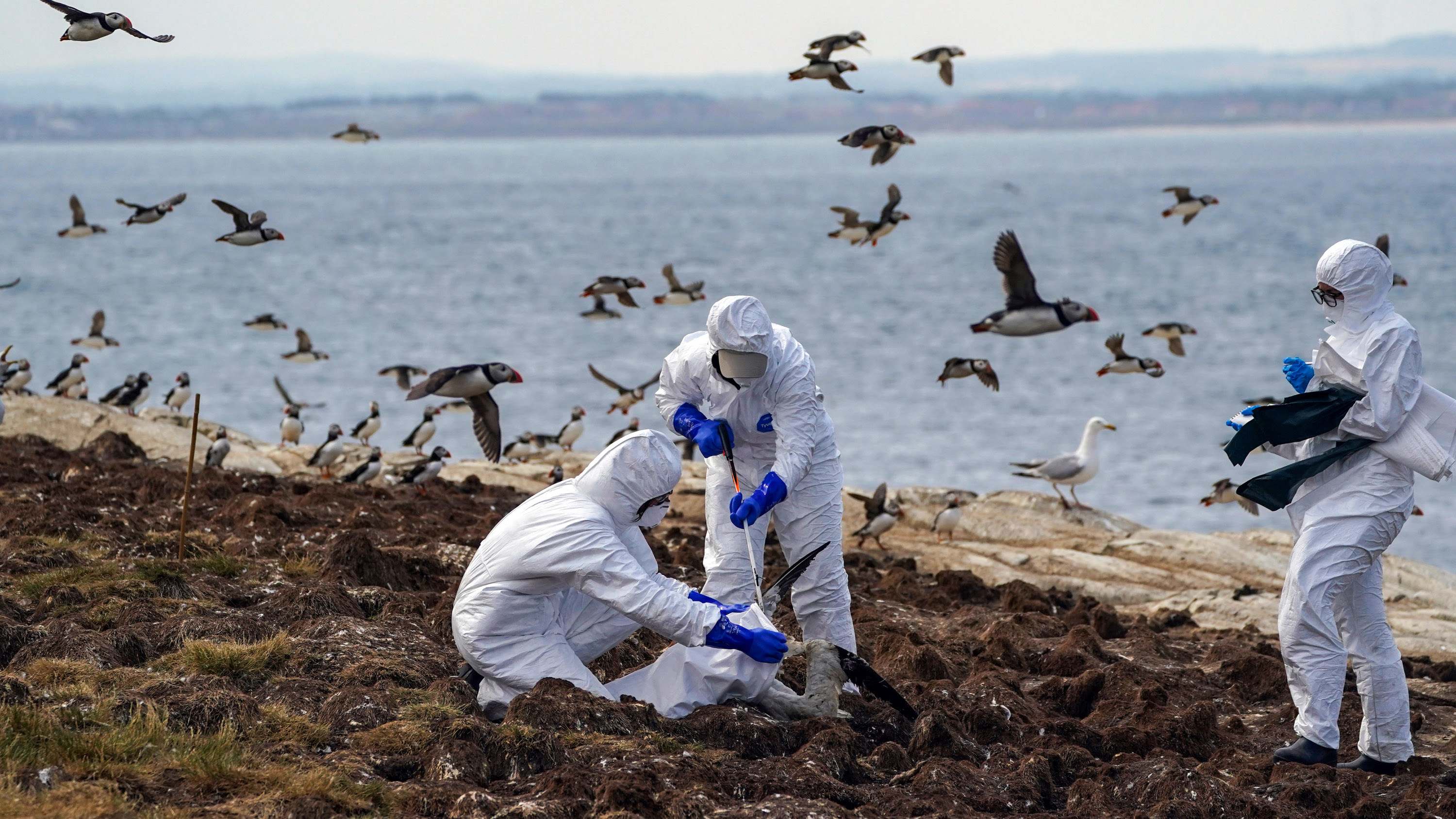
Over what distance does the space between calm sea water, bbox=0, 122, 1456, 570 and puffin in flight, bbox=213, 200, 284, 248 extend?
1536 centimetres

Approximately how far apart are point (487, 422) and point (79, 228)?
987 cm

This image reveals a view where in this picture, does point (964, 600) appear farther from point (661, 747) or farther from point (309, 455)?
point (309, 455)

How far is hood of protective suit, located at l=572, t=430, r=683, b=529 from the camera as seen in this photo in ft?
23.8

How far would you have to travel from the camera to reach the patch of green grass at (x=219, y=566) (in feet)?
32.3

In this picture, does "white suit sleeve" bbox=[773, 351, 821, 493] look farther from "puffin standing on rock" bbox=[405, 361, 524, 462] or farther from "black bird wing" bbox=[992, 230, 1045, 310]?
"black bird wing" bbox=[992, 230, 1045, 310]

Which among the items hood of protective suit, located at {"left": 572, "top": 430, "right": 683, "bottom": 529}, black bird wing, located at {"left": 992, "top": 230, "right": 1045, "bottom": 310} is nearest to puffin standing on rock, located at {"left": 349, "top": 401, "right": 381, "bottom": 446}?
black bird wing, located at {"left": 992, "top": 230, "right": 1045, "bottom": 310}

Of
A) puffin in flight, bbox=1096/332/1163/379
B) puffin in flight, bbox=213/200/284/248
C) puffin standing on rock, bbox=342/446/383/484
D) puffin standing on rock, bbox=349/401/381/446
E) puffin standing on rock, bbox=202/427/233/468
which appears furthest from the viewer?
puffin standing on rock, bbox=349/401/381/446

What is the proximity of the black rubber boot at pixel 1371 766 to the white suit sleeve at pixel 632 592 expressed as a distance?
3.37 m

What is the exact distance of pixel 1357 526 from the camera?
24.3 feet

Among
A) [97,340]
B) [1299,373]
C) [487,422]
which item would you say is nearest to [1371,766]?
[1299,373]

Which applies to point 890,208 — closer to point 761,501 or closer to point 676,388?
point 676,388

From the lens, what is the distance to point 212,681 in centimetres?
728

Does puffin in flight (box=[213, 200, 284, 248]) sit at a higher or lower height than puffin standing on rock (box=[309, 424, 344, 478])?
higher

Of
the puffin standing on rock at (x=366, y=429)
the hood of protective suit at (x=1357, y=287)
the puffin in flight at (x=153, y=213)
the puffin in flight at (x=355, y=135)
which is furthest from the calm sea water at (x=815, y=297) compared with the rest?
the hood of protective suit at (x=1357, y=287)
